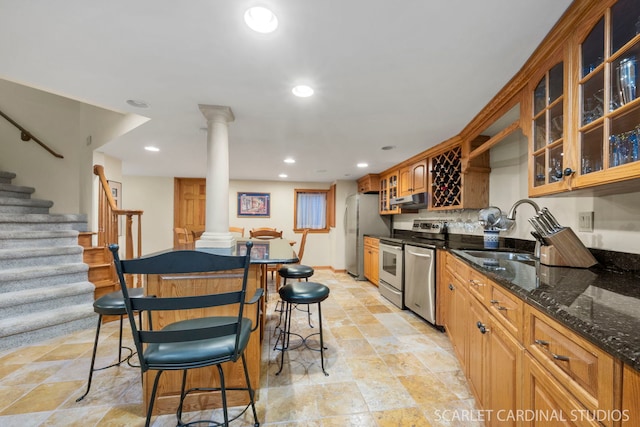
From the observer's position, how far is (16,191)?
10.9ft

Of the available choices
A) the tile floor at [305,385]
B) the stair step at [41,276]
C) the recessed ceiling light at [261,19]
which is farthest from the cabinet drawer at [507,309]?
the stair step at [41,276]

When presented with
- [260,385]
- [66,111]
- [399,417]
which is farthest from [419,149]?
[66,111]

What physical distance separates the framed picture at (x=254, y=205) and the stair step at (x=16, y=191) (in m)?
3.18

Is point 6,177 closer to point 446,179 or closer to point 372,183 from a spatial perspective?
point 372,183

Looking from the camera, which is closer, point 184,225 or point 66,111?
point 66,111

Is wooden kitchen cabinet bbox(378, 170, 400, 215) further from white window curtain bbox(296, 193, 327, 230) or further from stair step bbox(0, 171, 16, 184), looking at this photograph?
stair step bbox(0, 171, 16, 184)

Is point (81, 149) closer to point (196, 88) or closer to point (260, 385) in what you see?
point (196, 88)

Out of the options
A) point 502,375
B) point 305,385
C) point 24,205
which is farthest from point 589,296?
point 24,205

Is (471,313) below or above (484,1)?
below

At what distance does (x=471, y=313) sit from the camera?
1.64 metres

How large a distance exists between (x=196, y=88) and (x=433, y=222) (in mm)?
3393

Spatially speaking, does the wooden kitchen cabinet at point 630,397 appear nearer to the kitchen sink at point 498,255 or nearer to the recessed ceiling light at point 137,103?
the kitchen sink at point 498,255

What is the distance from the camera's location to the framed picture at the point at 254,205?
231 inches

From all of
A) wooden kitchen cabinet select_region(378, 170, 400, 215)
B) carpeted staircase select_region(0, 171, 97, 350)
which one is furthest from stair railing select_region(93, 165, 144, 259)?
wooden kitchen cabinet select_region(378, 170, 400, 215)
